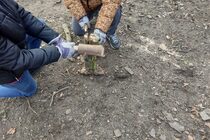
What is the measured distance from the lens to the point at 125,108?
3.38 m

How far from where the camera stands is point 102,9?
126 inches

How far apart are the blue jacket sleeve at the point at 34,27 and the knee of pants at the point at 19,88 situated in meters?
0.43

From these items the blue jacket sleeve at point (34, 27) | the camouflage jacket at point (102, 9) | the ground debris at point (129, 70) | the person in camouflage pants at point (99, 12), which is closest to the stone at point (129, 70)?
the ground debris at point (129, 70)

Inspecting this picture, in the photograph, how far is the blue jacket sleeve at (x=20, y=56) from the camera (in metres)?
2.69

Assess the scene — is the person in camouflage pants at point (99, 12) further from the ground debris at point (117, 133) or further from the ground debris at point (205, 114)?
the ground debris at point (205, 114)

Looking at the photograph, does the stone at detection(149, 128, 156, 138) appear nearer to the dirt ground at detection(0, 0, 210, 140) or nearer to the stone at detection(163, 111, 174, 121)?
the dirt ground at detection(0, 0, 210, 140)

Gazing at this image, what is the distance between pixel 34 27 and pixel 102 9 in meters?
0.75

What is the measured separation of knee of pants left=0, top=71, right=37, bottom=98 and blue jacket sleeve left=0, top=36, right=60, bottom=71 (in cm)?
42

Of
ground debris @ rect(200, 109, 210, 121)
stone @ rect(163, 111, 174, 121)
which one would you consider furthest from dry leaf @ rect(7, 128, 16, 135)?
ground debris @ rect(200, 109, 210, 121)

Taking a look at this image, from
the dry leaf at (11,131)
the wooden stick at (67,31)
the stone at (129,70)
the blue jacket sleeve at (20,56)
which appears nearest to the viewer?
the blue jacket sleeve at (20,56)

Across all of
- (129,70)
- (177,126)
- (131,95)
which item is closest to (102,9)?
(129,70)

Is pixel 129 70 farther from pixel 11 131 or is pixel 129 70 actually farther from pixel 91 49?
pixel 11 131

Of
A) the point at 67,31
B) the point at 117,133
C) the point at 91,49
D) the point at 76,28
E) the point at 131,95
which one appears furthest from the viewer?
the point at 67,31

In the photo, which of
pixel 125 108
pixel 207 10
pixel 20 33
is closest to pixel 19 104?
pixel 20 33
